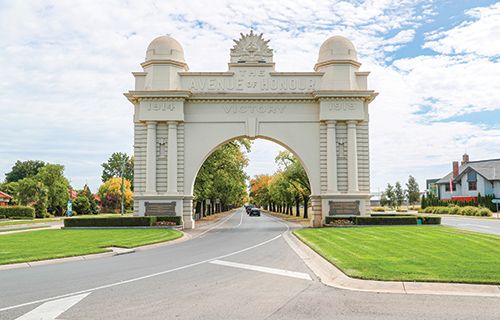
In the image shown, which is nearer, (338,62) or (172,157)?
(172,157)

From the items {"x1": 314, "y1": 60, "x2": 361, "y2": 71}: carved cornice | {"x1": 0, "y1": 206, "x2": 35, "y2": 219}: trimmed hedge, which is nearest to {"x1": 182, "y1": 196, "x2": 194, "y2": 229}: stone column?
{"x1": 314, "y1": 60, "x2": 361, "y2": 71}: carved cornice

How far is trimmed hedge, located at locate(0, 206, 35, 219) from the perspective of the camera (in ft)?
171

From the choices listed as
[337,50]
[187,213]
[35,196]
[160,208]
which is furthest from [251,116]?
[35,196]

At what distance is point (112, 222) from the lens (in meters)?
28.7

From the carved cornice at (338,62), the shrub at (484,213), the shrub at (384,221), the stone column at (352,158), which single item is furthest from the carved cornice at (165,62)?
the shrub at (484,213)

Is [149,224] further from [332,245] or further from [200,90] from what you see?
[332,245]

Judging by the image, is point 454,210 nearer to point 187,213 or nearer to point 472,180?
point 472,180

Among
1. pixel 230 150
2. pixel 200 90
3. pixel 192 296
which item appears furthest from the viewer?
pixel 230 150

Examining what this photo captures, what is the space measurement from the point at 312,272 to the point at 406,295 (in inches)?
123

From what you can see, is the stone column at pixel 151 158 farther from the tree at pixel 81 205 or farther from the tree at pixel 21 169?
the tree at pixel 21 169

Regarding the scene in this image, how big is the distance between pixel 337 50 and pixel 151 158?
15.5m

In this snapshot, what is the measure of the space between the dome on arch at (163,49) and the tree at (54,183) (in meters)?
37.2

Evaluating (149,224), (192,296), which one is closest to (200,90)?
(149,224)

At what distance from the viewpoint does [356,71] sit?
1328 inches
